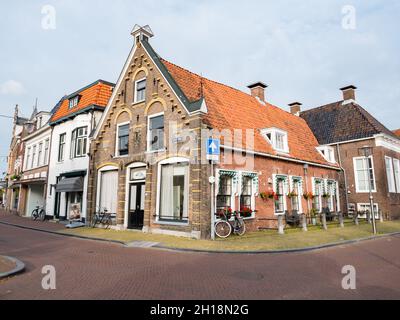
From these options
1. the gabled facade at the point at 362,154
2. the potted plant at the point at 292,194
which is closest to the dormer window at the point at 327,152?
the gabled facade at the point at 362,154

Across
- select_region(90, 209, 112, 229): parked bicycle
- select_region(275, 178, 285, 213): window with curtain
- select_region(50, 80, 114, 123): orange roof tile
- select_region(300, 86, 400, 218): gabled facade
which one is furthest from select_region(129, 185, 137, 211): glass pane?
select_region(300, 86, 400, 218): gabled facade

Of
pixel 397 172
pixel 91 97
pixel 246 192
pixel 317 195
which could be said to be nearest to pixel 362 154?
pixel 317 195

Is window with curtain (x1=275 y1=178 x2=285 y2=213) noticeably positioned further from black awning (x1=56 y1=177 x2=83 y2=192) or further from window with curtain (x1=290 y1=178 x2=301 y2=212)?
black awning (x1=56 y1=177 x2=83 y2=192)

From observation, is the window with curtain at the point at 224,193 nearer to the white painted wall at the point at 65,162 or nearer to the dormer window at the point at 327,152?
the white painted wall at the point at 65,162

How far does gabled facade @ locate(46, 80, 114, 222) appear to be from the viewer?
19.2 meters

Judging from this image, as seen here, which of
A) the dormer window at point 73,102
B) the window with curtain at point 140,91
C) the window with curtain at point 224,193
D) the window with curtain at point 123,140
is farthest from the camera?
the dormer window at point 73,102

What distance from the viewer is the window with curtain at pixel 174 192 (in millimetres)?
13328

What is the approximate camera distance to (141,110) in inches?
632

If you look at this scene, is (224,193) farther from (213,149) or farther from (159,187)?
(159,187)

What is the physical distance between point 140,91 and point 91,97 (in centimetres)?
580

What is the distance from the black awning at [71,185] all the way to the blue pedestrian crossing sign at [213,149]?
10725 mm

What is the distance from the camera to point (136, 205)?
50.9ft

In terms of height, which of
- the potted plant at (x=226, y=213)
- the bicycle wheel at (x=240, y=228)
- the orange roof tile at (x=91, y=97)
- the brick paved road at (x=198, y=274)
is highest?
the orange roof tile at (x=91, y=97)
